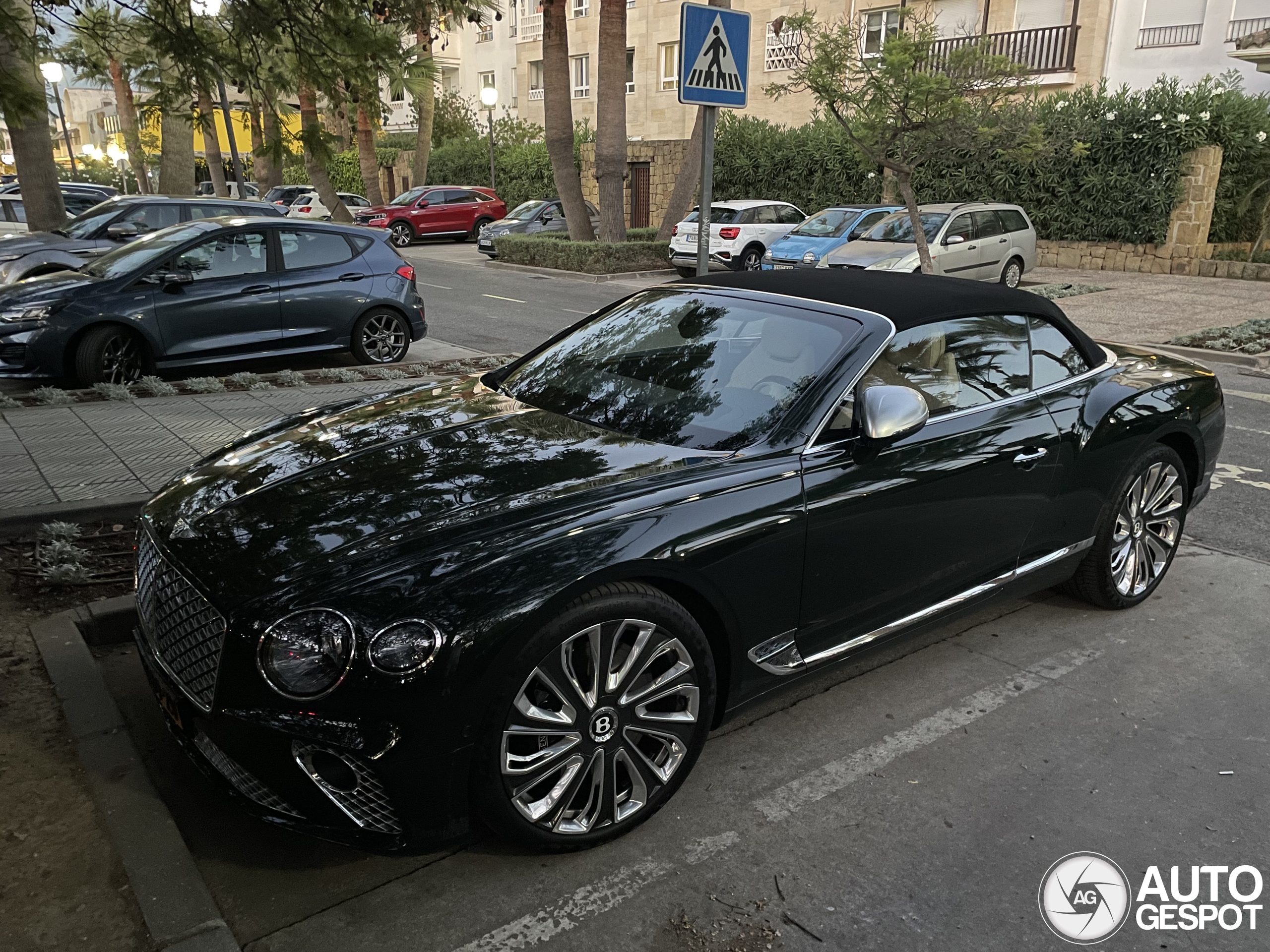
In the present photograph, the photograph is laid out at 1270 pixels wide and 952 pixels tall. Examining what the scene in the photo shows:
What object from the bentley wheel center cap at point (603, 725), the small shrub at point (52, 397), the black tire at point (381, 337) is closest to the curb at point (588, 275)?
the black tire at point (381, 337)

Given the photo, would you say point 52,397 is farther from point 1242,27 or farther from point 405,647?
point 1242,27

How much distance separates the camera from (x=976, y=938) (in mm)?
2654

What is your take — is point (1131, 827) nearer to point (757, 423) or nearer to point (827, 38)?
point (757, 423)

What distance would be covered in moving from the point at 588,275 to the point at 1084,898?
19168 mm

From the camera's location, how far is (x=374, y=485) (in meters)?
3.17

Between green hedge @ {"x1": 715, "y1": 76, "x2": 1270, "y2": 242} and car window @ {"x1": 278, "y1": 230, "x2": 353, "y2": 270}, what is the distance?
12.5m

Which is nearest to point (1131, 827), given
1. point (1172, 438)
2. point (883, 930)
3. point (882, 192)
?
point (883, 930)

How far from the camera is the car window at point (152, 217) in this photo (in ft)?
45.9

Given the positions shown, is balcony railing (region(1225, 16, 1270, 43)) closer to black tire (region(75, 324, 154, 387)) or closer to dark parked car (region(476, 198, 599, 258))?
dark parked car (region(476, 198, 599, 258))

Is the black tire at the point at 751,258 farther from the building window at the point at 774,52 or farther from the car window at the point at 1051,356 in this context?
the car window at the point at 1051,356

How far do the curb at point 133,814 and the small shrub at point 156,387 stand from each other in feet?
15.7

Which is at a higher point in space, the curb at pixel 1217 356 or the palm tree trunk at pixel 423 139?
the palm tree trunk at pixel 423 139

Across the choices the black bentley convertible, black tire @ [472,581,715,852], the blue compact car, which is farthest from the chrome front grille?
the blue compact car

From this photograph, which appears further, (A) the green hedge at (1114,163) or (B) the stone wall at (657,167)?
(B) the stone wall at (657,167)
